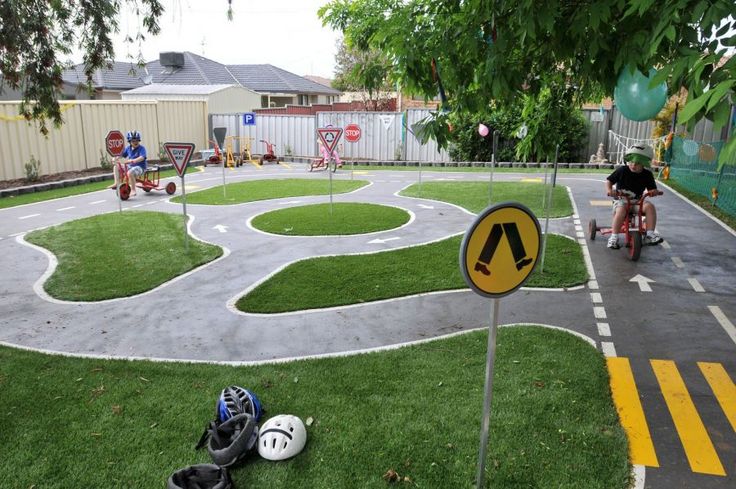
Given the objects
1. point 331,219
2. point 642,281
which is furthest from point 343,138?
point 642,281

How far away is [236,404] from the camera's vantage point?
469 cm

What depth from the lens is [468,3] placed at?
19.8 ft

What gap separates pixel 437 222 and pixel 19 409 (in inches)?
378

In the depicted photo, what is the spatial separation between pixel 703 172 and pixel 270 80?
34930 mm

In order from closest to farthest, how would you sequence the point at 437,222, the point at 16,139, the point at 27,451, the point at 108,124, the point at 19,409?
the point at 27,451
the point at 19,409
the point at 437,222
the point at 16,139
the point at 108,124

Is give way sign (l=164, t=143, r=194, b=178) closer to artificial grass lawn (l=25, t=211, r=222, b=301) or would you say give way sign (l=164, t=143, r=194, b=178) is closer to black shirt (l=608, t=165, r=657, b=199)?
artificial grass lawn (l=25, t=211, r=222, b=301)

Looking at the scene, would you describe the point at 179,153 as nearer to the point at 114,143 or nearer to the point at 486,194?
the point at 114,143

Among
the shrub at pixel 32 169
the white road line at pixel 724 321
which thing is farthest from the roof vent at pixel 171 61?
the white road line at pixel 724 321

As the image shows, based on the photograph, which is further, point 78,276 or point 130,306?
point 78,276

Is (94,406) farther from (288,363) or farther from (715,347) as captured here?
(715,347)

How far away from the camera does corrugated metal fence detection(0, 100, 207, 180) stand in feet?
62.3

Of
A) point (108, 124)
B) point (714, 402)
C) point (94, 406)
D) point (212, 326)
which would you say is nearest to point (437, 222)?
point (212, 326)

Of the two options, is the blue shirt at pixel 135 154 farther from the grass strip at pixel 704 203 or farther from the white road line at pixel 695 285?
the grass strip at pixel 704 203

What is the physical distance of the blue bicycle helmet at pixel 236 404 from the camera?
15.2 ft
